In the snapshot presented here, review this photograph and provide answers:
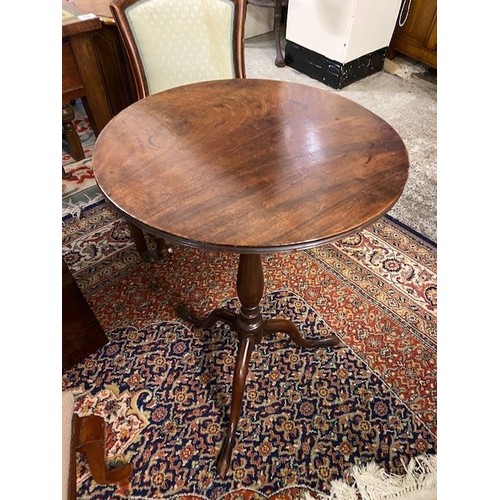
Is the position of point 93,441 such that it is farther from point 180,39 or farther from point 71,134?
point 71,134

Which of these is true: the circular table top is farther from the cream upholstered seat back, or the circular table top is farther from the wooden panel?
the wooden panel

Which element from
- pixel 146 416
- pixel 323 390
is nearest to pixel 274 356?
pixel 323 390

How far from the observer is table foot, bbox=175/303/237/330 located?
1.21 meters

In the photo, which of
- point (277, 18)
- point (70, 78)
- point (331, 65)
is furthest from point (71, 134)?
point (277, 18)

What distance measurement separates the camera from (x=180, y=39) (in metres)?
1.29

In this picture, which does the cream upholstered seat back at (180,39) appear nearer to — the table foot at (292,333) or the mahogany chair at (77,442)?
the table foot at (292,333)

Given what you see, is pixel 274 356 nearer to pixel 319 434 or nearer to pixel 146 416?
pixel 319 434

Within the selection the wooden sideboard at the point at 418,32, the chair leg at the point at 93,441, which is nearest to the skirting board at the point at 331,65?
the wooden sideboard at the point at 418,32

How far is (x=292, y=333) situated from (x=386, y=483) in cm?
44

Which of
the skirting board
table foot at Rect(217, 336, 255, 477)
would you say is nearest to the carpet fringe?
table foot at Rect(217, 336, 255, 477)

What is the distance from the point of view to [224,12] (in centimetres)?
129

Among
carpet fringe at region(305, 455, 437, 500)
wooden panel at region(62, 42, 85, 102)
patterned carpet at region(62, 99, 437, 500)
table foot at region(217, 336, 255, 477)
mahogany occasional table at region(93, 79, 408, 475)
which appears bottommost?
patterned carpet at region(62, 99, 437, 500)

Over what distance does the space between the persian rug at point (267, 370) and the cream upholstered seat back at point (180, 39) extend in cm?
63
